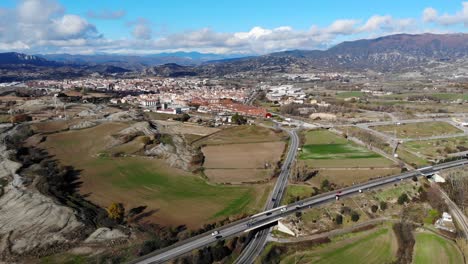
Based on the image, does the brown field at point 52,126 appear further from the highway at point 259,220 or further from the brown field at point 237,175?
the highway at point 259,220

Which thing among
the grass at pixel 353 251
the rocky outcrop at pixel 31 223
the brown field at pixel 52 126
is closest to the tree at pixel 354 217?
the grass at pixel 353 251

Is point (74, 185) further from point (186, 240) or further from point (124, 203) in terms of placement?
point (186, 240)

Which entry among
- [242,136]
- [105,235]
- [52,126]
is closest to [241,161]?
[242,136]

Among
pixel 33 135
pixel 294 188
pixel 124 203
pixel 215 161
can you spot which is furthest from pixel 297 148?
pixel 33 135

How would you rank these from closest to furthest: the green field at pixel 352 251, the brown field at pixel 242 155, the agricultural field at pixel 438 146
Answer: the green field at pixel 352 251 < the brown field at pixel 242 155 < the agricultural field at pixel 438 146

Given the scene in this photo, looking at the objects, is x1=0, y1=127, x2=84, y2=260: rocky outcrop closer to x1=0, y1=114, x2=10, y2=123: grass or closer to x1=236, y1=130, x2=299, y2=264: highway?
x1=236, y1=130, x2=299, y2=264: highway

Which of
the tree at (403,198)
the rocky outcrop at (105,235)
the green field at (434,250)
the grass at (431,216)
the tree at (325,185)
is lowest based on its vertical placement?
the green field at (434,250)
